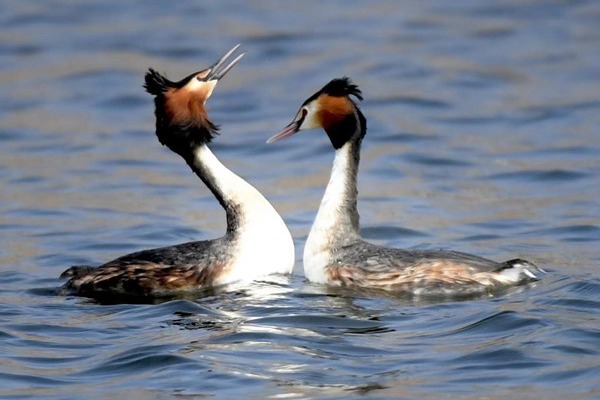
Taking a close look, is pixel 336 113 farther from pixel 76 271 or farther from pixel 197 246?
pixel 76 271

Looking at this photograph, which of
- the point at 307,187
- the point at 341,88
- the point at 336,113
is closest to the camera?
the point at 341,88

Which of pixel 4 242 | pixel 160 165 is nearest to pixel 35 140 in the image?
pixel 160 165

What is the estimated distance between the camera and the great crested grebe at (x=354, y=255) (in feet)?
32.4

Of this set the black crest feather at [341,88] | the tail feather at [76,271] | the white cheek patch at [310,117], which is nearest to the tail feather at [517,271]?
the black crest feather at [341,88]

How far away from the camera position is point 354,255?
10.4 m

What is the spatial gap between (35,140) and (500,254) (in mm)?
7226

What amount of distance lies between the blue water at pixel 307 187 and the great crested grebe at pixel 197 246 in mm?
223

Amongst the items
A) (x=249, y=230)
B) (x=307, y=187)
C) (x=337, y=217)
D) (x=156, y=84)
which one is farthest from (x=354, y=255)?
(x=307, y=187)

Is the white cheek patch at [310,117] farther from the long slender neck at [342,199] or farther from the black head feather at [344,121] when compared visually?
the long slender neck at [342,199]

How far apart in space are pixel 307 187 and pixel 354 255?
14.2 feet

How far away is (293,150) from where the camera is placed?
16531 millimetres

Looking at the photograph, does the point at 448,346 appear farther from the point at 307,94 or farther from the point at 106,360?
the point at 307,94

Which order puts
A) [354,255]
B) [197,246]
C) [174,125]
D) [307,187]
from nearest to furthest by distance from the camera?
[354,255] < [197,246] < [174,125] < [307,187]

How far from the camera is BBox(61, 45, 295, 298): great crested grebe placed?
10.3 m
